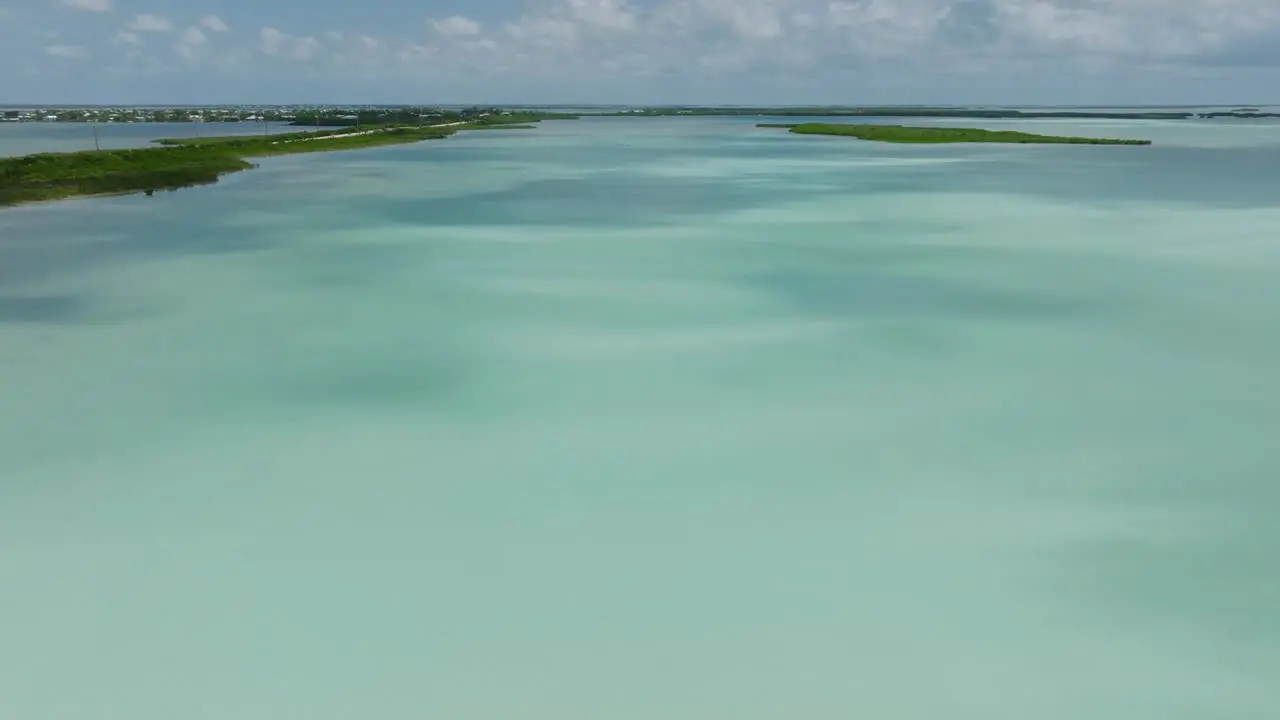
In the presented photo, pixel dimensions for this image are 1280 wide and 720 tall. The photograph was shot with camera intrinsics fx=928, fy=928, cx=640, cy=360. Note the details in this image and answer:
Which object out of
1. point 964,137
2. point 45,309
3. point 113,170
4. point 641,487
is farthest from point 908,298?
point 964,137

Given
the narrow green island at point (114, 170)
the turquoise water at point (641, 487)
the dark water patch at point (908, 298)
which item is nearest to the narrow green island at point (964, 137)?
the narrow green island at point (114, 170)

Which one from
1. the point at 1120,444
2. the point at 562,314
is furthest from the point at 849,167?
the point at 1120,444

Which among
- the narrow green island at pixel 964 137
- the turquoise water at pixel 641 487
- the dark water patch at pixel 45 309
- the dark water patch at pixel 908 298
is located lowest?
the turquoise water at pixel 641 487

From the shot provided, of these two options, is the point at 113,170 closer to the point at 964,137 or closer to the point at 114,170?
the point at 114,170

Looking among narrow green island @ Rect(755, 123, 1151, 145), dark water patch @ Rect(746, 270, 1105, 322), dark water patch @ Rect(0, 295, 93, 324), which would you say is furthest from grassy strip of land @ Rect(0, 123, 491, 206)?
narrow green island @ Rect(755, 123, 1151, 145)

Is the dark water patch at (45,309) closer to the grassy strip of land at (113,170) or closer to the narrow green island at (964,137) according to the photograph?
the grassy strip of land at (113,170)

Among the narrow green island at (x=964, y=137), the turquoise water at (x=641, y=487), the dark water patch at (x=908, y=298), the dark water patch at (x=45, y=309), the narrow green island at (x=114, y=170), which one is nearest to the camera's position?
the turquoise water at (x=641, y=487)

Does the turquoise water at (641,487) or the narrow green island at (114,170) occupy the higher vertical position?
the narrow green island at (114,170)

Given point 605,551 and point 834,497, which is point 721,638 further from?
point 834,497
